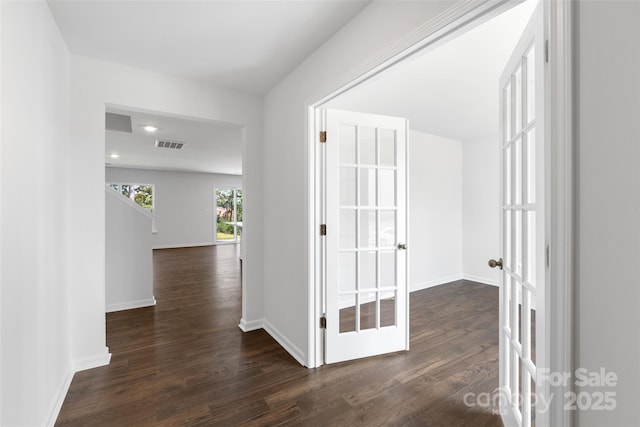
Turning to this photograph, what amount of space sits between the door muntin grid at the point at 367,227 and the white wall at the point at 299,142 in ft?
1.04

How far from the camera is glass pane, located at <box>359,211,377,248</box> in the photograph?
248 cm

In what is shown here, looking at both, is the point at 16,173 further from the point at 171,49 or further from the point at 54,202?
the point at 171,49

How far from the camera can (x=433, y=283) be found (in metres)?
4.80

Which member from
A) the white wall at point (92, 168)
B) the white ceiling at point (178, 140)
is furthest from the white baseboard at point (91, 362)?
the white ceiling at point (178, 140)

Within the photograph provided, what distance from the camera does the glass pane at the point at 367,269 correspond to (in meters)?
2.46

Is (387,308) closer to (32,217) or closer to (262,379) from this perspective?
(262,379)

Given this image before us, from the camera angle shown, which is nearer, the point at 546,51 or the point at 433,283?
the point at 546,51

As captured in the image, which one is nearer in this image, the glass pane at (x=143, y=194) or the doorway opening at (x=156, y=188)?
the doorway opening at (x=156, y=188)

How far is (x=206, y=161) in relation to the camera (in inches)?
297

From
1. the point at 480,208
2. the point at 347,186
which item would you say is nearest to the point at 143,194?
the point at 347,186

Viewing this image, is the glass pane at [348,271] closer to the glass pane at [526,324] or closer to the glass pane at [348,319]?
the glass pane at [348,319]

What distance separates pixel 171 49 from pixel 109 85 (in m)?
0.65

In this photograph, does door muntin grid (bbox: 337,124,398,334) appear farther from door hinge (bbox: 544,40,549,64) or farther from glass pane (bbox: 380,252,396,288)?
door hinge (bbox: 544,40,549,64)

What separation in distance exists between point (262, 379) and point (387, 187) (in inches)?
71.1
